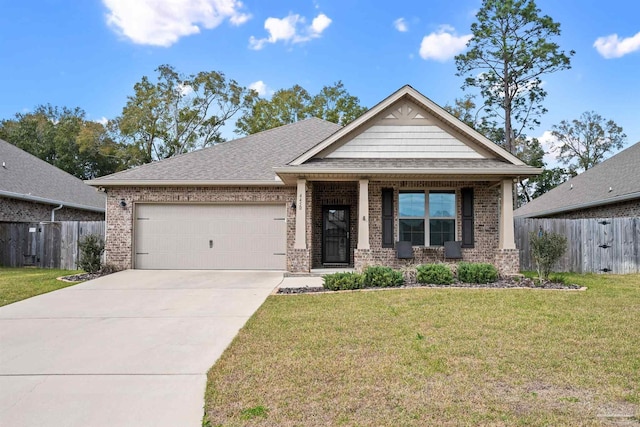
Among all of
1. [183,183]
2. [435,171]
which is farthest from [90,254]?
[435,171]

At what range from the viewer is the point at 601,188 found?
615 inches

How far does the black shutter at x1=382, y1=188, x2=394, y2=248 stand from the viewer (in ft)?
39.0

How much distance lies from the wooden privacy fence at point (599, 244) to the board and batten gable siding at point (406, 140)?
3734 mm

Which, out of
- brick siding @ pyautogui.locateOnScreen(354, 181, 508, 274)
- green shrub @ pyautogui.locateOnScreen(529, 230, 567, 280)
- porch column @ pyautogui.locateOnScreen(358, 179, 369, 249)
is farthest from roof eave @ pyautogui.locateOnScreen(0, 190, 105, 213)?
green shrub @ pyautogui.locateOnScreen(529, 230, 567, 280)

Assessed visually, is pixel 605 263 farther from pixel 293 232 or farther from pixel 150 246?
pixel 150 246

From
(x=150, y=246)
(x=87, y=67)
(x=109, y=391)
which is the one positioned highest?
(x=87, y=67)

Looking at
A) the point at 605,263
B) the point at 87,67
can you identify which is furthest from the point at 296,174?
the point at 87,67

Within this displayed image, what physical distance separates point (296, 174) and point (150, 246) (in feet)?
17.3

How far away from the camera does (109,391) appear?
371 cm

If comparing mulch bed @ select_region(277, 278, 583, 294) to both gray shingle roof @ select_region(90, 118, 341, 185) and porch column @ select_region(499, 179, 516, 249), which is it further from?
gray shingle roof @ select_region(90, 118, 341, 185)

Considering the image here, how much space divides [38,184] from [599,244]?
19768mm

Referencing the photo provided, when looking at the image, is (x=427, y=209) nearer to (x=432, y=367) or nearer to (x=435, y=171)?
(x=435, y=171)

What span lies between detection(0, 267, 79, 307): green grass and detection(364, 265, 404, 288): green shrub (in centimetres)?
679

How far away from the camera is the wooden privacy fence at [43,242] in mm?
13492
